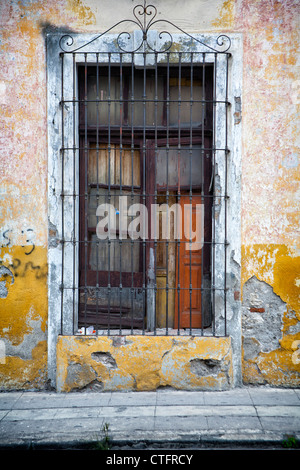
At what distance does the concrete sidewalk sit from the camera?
367cm

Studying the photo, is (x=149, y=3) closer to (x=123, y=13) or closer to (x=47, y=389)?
(x=123, y=13)

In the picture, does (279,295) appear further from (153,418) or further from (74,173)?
(74,173)

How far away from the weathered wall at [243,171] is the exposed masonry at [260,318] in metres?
0.01

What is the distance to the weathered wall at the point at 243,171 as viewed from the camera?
4703 millimetres

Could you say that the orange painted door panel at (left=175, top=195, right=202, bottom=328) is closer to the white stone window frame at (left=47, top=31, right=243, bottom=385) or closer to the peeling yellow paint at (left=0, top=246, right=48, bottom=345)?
the white stone window frame at (left=47, top=31, right=243, bottom=385)

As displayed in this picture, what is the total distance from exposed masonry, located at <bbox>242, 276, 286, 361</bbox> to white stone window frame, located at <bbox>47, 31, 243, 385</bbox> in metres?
0.10

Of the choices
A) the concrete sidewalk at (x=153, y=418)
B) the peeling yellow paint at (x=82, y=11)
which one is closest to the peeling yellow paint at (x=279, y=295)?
the concrete sidewalk at (x=153, y=418)

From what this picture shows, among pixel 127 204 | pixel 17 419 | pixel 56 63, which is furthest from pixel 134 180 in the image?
pixel 17 419

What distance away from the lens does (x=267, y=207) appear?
475 centimetres

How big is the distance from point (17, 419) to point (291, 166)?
348 centimetres

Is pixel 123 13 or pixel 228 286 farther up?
pixel 123 13

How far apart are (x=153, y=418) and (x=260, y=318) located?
151 cm

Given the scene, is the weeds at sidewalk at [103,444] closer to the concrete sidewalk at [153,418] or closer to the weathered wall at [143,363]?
the concrete sidewalk at [153,418]

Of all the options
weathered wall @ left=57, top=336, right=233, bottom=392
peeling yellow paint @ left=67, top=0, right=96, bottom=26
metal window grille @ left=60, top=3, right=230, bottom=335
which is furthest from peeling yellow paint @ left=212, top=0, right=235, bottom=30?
weathered wall @ left=57, top=336, right=233, bottom=392
